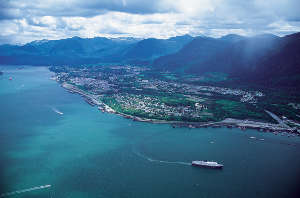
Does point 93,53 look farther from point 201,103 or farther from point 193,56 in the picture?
point 201,103

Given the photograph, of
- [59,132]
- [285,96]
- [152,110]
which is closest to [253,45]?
[285,96]

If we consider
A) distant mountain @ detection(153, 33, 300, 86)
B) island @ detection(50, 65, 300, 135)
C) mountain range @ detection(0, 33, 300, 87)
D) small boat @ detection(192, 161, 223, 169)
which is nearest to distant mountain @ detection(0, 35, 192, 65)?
mountain range @ detection(0, 33, 300, 87)

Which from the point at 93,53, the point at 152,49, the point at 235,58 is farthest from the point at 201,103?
the point at 93,53

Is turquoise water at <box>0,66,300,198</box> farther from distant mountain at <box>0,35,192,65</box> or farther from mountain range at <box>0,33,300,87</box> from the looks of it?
distant mountain at <box>0,35,192,65</box>

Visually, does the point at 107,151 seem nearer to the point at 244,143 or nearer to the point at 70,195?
the point at 70,195

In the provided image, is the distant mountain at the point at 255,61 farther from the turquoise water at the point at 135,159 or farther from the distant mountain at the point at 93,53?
the turquoise water at the point at 135,159

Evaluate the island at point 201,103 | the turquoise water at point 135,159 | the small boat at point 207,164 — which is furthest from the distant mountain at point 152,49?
the small boat at point 207,164
